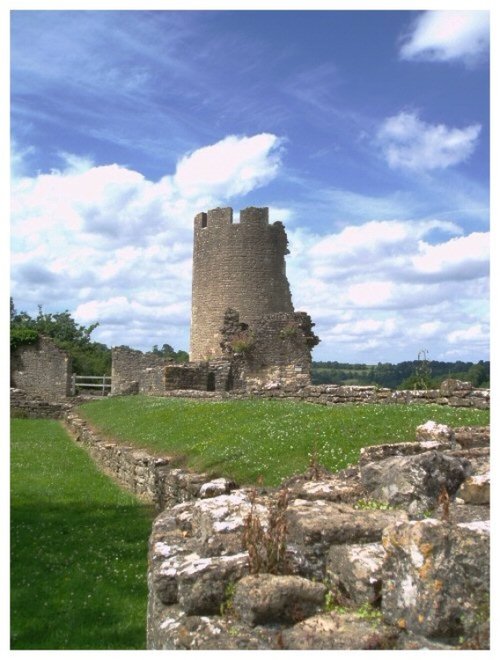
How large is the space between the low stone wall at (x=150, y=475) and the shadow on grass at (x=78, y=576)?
0.65 m

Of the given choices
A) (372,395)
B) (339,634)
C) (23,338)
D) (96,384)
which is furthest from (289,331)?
(339,634)

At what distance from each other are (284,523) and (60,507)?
8150mm

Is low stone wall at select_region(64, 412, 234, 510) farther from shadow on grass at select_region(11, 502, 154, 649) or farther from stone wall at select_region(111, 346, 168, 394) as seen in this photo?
stone wall at select_region(111, 346, 168, 394)

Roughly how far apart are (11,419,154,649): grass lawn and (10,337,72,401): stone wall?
2401 centimetres

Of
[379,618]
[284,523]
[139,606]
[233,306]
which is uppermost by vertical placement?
[233,306]

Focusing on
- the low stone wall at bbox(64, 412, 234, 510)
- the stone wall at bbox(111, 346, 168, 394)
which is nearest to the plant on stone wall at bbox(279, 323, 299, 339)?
the stone wall at bbox(111, 346, 168, 394)

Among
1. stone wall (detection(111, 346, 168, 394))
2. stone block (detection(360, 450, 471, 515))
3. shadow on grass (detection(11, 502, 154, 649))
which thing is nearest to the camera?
stone block (detection(360, 450, 471, 515))

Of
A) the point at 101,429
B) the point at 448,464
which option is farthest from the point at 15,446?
the point at 448,464

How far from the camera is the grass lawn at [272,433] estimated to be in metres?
10.5

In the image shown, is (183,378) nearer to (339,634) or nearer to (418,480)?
(418,480)

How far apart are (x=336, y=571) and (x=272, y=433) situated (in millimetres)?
8569

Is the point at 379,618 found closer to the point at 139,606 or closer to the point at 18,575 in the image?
the point at 139,606

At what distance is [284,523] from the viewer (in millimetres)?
4223

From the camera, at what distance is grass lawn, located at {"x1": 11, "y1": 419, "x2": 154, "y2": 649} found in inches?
248
